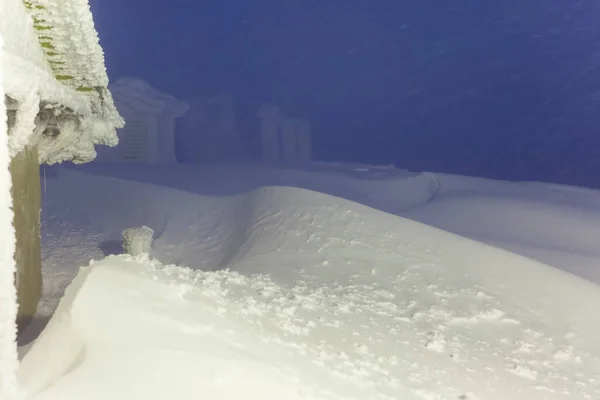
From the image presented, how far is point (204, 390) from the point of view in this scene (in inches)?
74.9

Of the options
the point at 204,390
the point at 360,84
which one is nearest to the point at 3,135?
the point at 204,390

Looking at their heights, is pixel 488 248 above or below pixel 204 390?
above

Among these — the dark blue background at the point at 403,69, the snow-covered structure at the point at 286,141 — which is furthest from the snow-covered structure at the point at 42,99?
the dark blue background at the point at 403,69

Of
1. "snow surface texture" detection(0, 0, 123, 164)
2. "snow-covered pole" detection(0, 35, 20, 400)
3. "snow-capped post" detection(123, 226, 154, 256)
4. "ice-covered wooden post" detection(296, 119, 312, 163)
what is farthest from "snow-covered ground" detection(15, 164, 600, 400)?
"ice-covered wooden post" detection(296, 119, 312, 163)

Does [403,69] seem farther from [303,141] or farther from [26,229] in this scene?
[26,229]

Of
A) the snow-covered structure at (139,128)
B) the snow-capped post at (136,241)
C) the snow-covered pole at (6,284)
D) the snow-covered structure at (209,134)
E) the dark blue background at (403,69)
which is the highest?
the dark blue background at (403,69)

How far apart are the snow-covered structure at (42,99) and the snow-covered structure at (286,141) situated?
1630 cm

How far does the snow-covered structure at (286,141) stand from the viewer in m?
22.1

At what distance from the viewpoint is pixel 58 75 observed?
444 cm

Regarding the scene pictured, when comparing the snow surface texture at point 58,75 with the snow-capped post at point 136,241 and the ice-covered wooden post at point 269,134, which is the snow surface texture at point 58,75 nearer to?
the snow-capped post at point 136,241

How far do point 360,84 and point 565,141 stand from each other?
41.4 ft

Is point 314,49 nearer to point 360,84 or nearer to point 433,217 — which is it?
point 360,84

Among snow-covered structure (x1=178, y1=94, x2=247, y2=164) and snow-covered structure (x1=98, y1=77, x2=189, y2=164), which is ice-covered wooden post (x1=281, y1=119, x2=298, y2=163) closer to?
snow-covered structure (x1=178, y1=94, x2=247, y2=164)

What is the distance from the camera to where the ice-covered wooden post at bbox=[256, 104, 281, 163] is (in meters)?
22.2
